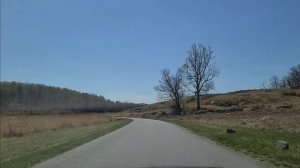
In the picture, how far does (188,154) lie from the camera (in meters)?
17.4

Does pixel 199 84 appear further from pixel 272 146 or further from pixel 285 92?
pixel 272 146

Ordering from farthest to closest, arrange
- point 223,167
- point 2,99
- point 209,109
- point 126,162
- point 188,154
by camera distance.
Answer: point 2,99
point 209,109
point 188,154
point 126,162
point 223,167

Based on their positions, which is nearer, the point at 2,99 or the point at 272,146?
the point at 272,146

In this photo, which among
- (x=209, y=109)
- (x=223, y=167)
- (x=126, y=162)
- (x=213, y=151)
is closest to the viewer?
(x=223, y=167)

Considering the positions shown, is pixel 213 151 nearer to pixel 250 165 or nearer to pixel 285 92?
pixel 250 165

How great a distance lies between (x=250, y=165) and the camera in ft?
45.3

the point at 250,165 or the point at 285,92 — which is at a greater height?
the point at 285,92

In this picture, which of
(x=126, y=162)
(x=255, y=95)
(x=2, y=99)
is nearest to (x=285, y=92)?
(x=255, y=95)

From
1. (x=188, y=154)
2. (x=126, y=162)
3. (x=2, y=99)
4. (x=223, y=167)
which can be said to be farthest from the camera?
(x=2, y=99)

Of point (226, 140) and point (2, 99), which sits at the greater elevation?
point (2, 99)

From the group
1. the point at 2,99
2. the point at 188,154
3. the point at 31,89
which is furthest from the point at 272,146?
the point at 31,89

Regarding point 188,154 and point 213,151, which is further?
point 213,151

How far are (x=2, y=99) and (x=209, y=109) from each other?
8782cm

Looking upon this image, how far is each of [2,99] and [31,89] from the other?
28.8m
